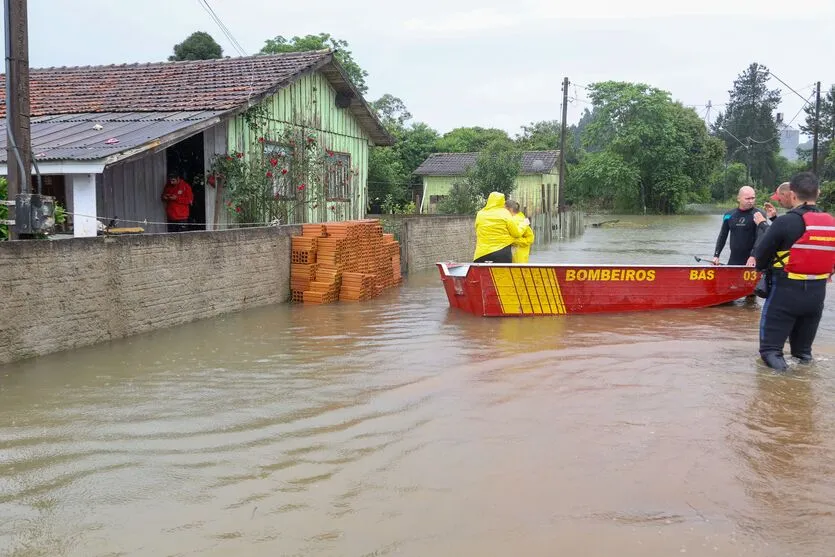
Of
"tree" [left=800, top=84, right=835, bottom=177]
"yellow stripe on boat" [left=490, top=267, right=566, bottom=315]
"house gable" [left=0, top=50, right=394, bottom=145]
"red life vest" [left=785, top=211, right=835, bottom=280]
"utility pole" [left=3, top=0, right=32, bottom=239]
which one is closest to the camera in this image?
"red life vest" [left=785, top=211, right=835, bottom=280]

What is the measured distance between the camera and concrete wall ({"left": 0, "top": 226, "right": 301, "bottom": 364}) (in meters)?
7.72

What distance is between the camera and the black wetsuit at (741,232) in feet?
38.7

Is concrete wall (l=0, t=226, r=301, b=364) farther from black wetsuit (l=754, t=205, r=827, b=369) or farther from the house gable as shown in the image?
black wetsuit (l=754, t=205, r=827, b=369)

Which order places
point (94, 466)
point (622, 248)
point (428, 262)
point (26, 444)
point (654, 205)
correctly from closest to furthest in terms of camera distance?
point (94, 466) < point (26, 444) < point (428, 262) < point (622, 248) < point (654, 205)

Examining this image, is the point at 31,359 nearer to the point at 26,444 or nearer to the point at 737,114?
the point at 26,444

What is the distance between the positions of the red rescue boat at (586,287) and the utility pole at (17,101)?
5.66m

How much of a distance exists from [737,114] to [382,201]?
2666 inches

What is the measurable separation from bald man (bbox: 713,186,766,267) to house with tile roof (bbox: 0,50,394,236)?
8297mm

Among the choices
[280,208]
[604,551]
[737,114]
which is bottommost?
[604,551]

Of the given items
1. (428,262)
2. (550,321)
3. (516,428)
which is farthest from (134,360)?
(428,262)

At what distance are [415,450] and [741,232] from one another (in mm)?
8582

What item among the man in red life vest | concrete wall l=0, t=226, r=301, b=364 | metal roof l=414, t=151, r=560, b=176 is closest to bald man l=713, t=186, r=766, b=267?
the man in red life vest

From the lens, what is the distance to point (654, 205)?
62344 mm

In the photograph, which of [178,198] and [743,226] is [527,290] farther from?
[178,198]
